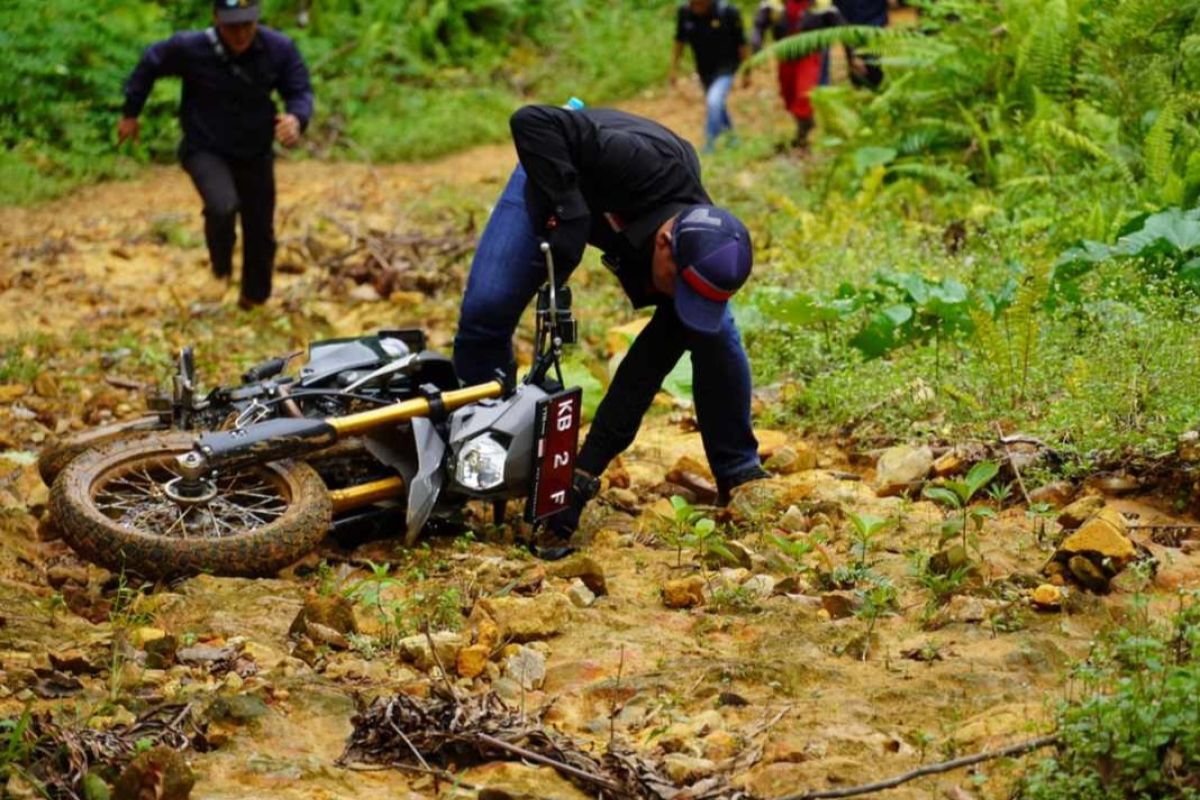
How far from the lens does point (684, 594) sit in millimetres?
5566

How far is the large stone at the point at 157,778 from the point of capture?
378cm

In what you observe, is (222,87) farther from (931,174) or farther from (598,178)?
(931,174)

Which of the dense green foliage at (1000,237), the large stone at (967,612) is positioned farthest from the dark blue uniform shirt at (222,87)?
the large stone at (967,612)

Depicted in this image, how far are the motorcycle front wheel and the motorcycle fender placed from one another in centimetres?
33

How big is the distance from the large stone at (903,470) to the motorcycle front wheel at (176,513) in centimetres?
234

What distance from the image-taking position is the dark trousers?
10.1 meters

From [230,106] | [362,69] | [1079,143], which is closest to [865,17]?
[1079,143]

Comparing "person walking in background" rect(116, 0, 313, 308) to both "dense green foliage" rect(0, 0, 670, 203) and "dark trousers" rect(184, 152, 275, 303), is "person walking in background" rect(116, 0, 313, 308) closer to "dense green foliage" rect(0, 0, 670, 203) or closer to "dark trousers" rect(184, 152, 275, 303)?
"dark trousers" rect(184, 152, 275, 303)

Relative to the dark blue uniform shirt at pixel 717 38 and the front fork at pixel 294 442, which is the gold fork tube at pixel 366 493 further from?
the dark blue uniform shirt at pixel 717 38

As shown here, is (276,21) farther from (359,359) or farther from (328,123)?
(359,359)

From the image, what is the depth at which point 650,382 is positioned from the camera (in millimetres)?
6527

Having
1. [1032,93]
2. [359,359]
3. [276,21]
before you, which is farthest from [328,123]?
[359,359]

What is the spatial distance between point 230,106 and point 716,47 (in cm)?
743

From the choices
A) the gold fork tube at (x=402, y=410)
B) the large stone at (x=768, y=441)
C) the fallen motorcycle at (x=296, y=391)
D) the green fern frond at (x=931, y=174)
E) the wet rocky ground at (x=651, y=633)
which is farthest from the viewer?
the green fern frond at (x=931, y=174)
